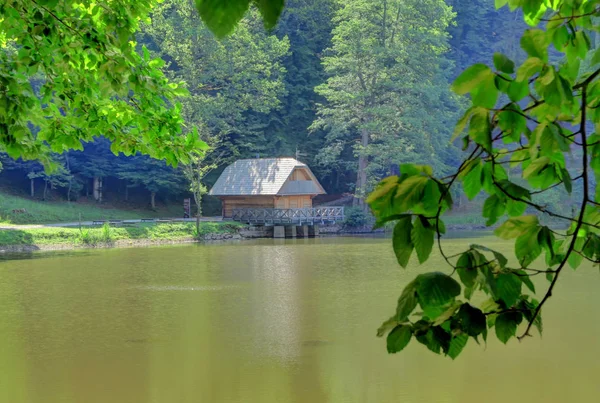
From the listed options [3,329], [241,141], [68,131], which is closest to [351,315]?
[3,329]

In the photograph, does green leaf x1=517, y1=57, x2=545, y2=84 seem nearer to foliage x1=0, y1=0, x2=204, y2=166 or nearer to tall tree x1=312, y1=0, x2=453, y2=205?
foliage x1=0, y1=0, x2=204, y2=166

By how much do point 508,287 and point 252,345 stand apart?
1055 cm

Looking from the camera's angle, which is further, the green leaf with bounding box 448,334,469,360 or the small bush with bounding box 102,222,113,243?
the small bush with bounding box 102,222,113,243

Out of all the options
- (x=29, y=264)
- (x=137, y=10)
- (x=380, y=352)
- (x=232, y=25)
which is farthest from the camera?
(x=29, y=264)

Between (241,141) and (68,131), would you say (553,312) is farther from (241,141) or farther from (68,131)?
(241,141)

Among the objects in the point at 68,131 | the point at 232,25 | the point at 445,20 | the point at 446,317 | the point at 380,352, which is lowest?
the point at 380,352

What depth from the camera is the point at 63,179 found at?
121ft

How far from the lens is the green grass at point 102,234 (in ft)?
87.8

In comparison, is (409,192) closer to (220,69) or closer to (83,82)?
(83,82)

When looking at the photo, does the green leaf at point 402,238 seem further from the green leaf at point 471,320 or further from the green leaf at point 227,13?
the green leaf at point 227,13

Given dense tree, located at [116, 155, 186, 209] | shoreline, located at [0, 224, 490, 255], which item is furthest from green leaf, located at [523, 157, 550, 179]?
dense tree, located at [116, 155, 186, 209]

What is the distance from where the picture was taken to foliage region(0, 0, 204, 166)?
520 cm

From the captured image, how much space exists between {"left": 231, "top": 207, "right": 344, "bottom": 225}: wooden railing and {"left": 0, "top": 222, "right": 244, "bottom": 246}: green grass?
1.91 meters

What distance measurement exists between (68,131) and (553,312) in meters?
11.2
